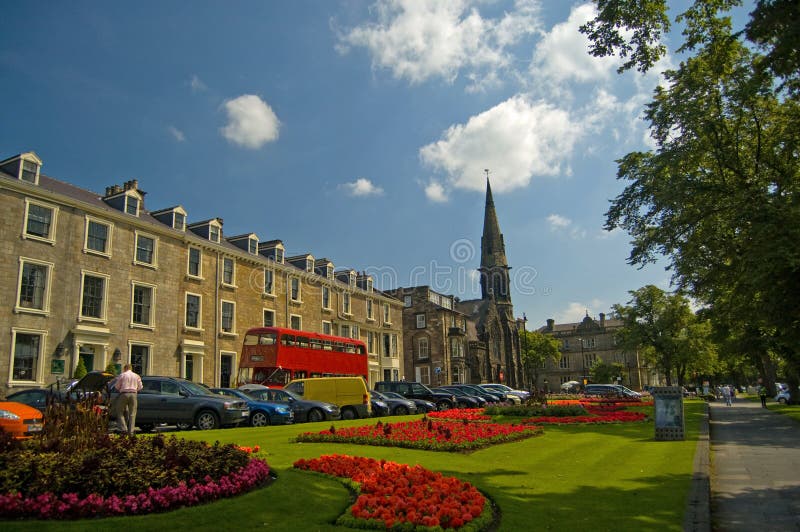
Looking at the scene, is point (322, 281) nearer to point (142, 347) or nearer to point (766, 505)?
point (142, 347)

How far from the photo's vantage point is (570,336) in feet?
382

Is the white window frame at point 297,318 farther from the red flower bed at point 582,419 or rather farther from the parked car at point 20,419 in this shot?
the parked car at point 20,419

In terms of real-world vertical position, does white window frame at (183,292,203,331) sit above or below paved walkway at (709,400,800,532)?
above

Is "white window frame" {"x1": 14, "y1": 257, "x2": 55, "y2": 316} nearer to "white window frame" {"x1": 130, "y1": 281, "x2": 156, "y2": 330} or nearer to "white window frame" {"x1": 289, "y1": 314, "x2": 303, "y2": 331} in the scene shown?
"white window frame" {"x1": 130, "y1": 281, "x2": 156, "y2": 330}

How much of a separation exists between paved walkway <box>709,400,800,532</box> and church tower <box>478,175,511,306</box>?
231 ft

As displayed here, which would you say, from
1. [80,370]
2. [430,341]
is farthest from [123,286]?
[430,341]

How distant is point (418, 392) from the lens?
115 ft

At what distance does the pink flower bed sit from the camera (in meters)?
6.38

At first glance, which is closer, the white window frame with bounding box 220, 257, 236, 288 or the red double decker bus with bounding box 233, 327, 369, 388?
the red double decker bus with bounding box 233, 327, 369, 388

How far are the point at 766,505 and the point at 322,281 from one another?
42185 mm

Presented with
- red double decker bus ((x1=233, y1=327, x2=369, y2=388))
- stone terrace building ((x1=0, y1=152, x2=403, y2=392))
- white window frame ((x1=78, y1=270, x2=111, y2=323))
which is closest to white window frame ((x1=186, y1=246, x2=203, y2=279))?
stone terrace building ((x1=0, y1=152, x2=403, y2=392))

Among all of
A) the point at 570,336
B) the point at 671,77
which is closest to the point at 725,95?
the point at 671,77

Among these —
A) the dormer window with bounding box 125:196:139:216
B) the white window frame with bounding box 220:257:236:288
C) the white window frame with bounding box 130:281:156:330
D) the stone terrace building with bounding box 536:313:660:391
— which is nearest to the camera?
the white window frame with bounding box 130:281:156:330

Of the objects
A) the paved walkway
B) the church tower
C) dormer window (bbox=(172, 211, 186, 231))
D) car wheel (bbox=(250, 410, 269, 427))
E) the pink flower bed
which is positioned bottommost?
the paved walkway
